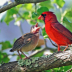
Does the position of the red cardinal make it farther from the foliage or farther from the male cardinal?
the male cardinal

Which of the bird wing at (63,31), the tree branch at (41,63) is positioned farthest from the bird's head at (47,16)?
the tree branch at (41,63)

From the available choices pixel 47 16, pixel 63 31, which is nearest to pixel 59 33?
pixel 63 31

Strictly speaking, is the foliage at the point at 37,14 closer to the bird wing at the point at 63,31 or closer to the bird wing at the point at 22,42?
the bird wing at the point at 63,31

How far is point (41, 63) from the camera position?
6.30 ft

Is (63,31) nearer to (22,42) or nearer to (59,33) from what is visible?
(59,33)

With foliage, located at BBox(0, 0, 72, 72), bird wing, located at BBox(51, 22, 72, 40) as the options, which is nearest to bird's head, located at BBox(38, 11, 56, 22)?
foliage, located at BBox(0, 0, 72, 72)

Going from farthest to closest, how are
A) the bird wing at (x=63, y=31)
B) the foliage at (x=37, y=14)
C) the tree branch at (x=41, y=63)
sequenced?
the foliage at (x=37, y=14) < the bird wing at (x=63, y=31) < the tree branch at (x=41, y=63)

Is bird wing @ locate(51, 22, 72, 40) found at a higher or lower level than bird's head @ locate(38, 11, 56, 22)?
lower

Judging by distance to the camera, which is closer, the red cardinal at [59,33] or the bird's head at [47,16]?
the red cardinal at [59,33]

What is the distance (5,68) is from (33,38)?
500 millimetres

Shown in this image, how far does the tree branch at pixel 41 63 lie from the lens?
6.11 ft

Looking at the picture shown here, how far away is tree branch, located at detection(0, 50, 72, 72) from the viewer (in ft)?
6.11

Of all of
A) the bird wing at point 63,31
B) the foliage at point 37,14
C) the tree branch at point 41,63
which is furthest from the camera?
the foliage at point 37,14

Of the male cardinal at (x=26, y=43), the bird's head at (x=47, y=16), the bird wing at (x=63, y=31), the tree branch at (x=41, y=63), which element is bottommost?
the tree branch at (x=41, y=63)
